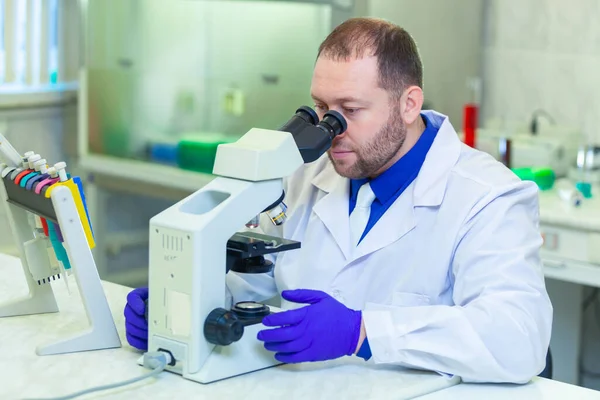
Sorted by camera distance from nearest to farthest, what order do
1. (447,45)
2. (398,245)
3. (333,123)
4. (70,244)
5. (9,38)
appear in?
1. (70,244)
2. (333,123)
3. (398,245)
4. (447,45)
5. (9,38)

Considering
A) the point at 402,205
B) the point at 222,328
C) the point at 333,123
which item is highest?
the point at 333,123

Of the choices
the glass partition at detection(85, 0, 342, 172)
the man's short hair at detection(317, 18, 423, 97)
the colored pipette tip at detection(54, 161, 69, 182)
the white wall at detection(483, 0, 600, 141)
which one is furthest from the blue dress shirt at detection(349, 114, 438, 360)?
the white wall at detection(483, 0, 600, 141)

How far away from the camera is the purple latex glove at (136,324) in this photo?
4.87ft

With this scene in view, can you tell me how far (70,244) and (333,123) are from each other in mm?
475

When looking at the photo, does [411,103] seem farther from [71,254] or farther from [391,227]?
[71,254]

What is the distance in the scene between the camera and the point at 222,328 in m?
1.33

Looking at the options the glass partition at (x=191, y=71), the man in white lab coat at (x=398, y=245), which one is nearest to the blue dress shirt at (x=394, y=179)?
the man in white lab coat at (x=398, y=245)

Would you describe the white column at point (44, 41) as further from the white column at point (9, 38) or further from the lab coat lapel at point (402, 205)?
the lab coat lapel at point (402, 205)

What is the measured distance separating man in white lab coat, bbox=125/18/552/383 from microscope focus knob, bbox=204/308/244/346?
73 mm

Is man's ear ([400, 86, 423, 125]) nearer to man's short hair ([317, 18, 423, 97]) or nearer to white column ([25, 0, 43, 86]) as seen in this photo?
man's short hair ([317, 18, 423, 97])

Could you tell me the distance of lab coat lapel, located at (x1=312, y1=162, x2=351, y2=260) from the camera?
5.76 feet

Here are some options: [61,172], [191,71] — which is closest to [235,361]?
[61,172]

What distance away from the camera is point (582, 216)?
2463 millimetres

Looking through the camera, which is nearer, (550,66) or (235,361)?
(235,361)
